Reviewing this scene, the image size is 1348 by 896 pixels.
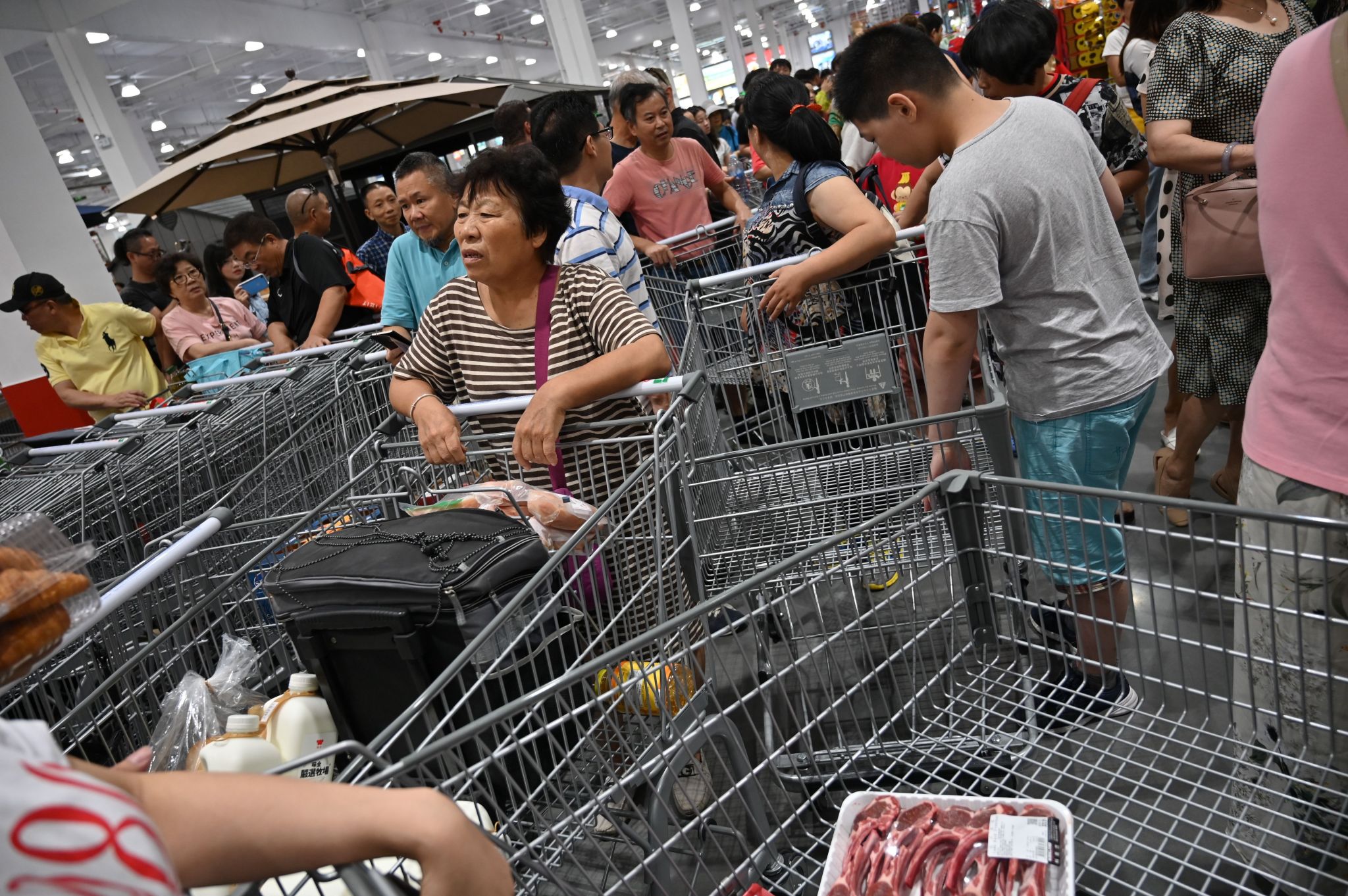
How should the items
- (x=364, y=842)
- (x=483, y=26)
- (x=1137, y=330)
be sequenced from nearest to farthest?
1. (x=364, y=842)
2. (x=1137, y=330)
3. (x=483, y=26)

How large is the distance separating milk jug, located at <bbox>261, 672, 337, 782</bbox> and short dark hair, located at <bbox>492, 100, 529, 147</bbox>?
10.1ft

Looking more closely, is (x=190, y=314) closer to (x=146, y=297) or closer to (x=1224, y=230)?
(x=146, y=297)

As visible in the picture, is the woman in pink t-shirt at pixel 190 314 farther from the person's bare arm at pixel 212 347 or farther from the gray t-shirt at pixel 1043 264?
the gray t-shirt at pixel 1043 264

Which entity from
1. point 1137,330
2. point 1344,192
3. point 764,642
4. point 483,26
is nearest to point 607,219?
point 1137,330

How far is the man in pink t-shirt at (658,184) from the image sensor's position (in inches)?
179

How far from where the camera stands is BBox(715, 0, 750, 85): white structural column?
1093 inches

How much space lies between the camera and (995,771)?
5.53 ft

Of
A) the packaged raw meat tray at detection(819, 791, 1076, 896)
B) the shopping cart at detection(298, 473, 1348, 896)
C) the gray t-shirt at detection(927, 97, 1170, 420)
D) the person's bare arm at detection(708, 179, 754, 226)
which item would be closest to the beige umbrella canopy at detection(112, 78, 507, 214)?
the person's bare arm at detection(708, 179, 754, 226)

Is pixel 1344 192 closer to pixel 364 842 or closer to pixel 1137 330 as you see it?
pixel 1137 330

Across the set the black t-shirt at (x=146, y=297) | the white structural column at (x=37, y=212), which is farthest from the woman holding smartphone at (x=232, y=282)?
the white structural column at (x=37, y=212)

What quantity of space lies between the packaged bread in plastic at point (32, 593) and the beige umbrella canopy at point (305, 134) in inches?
233

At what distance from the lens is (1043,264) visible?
2139 millimetres

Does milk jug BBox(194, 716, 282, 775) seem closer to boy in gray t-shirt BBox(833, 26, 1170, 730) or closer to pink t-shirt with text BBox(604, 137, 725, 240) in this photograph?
boy in gray t-shirt BBox(833, 26, 1170, 730)

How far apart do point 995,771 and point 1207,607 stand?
1.51 meters
